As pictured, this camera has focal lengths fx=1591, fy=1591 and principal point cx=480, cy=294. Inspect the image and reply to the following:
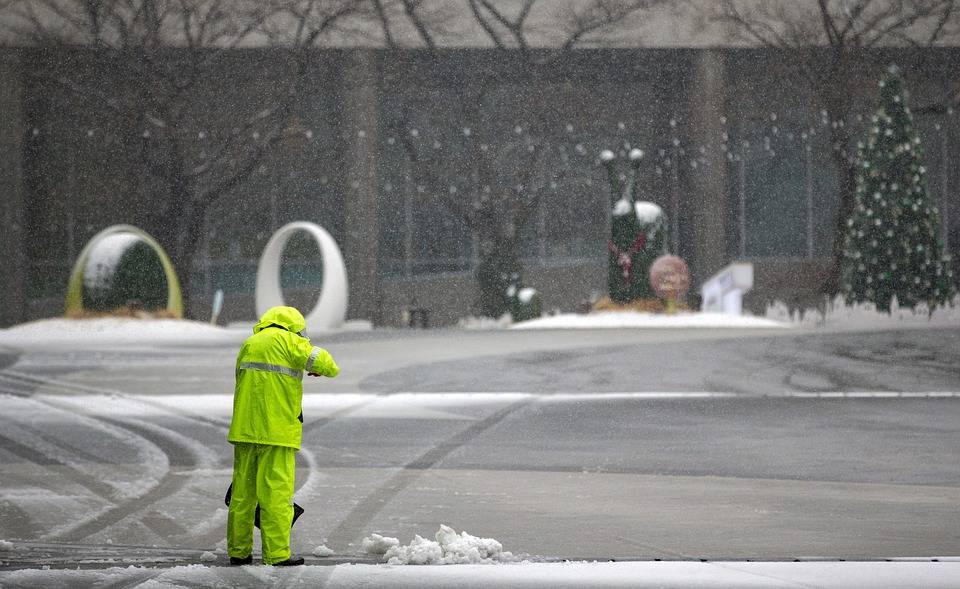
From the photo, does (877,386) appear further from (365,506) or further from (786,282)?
(786,282)

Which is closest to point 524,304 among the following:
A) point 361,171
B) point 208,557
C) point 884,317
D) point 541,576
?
point 361,171

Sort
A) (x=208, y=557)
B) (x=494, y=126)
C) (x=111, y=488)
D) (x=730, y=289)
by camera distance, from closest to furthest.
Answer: (x=208, y=557)
(x=111, y=488)
(x=730, y=289)
(x=494, y=126)

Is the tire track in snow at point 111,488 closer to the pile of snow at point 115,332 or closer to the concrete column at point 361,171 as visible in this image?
the pile of snow at point 115,332

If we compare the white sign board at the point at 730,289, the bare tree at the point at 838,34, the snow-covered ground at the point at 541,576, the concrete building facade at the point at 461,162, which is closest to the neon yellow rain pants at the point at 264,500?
the snow-covered ground at the point at 541,576

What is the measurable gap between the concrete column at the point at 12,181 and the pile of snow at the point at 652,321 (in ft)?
42.8

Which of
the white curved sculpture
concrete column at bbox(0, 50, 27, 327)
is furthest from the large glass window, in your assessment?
concrete column at bbox(0, 50, 27, 327)

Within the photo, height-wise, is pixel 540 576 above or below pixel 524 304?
below

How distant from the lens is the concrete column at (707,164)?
37.5 m

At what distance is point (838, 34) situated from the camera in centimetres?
3603

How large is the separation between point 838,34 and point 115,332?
58.6ft

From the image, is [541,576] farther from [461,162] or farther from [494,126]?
[494,126]

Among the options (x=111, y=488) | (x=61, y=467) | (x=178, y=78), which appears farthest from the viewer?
(x=178, y=78)

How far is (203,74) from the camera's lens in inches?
1415

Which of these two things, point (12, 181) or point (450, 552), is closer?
point (450, 552)
